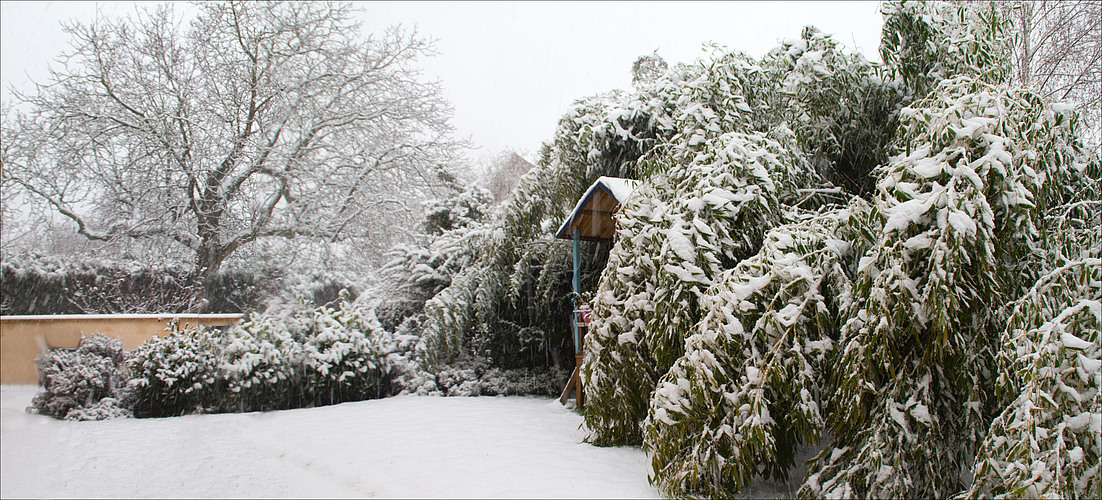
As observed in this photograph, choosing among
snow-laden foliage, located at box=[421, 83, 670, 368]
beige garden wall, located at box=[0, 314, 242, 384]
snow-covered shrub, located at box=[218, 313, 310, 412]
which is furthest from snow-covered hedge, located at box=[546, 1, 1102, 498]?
beige garden wall, located at box=[0, 314, 242, 384]

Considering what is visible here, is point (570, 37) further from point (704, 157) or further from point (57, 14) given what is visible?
point (704, 157)

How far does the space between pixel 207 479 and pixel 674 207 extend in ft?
12.6

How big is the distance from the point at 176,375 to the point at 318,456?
119 inches

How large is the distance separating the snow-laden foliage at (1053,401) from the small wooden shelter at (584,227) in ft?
A: 11.7

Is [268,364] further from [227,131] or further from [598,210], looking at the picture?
[227,131]

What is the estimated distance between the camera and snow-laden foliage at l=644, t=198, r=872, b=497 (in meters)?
3.27

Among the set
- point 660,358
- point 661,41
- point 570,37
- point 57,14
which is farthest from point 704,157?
point 57,14

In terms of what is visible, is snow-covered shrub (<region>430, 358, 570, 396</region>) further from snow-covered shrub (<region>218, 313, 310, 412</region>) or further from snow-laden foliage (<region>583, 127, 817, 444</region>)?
snow-laden foliage (<region>583, 127, 817, 444</region>)

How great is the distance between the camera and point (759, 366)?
336 cm

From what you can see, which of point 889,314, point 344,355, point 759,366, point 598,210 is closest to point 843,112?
point 598,210

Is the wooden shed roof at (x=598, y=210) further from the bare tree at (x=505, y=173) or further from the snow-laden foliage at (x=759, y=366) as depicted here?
the bare tree at (x=505, y=173)

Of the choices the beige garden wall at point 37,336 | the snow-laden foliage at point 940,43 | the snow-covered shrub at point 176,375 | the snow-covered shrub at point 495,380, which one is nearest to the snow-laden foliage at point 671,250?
the snow-laden foliage at point 940,43

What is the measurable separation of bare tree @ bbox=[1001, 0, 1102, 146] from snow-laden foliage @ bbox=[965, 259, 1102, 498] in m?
10.3

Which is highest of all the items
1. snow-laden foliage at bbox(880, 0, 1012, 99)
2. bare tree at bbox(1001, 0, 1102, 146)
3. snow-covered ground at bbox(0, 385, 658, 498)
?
bare tree at bbox(1001, 0, 1102, 146)
